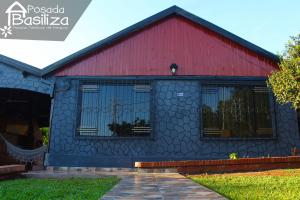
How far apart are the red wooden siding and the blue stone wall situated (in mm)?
1186

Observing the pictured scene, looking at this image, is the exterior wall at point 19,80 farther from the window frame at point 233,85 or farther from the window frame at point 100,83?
the window frame at point 233,85

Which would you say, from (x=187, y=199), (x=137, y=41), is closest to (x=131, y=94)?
(x=137, y=41)

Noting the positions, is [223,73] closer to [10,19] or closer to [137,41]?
[137,41]

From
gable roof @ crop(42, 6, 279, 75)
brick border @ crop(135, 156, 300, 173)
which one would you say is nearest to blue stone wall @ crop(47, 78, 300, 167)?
gable roof @ crop(42, 6, 279, 75)

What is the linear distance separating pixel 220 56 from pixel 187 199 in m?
9.30

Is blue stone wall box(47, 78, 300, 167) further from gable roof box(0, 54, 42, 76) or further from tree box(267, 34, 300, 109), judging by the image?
tree box(267, 34, 300, 109)

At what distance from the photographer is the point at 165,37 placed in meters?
12.8

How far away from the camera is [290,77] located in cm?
894

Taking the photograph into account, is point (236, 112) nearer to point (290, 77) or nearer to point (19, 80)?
point (290, 77)

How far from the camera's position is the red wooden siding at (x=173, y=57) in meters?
12.3

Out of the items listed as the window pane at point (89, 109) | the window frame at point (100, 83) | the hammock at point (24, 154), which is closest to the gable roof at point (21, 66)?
the window frame at point (100, 83)

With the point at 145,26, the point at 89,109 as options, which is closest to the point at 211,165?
the point at 89,109

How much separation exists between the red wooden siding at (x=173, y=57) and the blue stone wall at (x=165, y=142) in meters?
1.19

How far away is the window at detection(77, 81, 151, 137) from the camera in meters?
11.7
